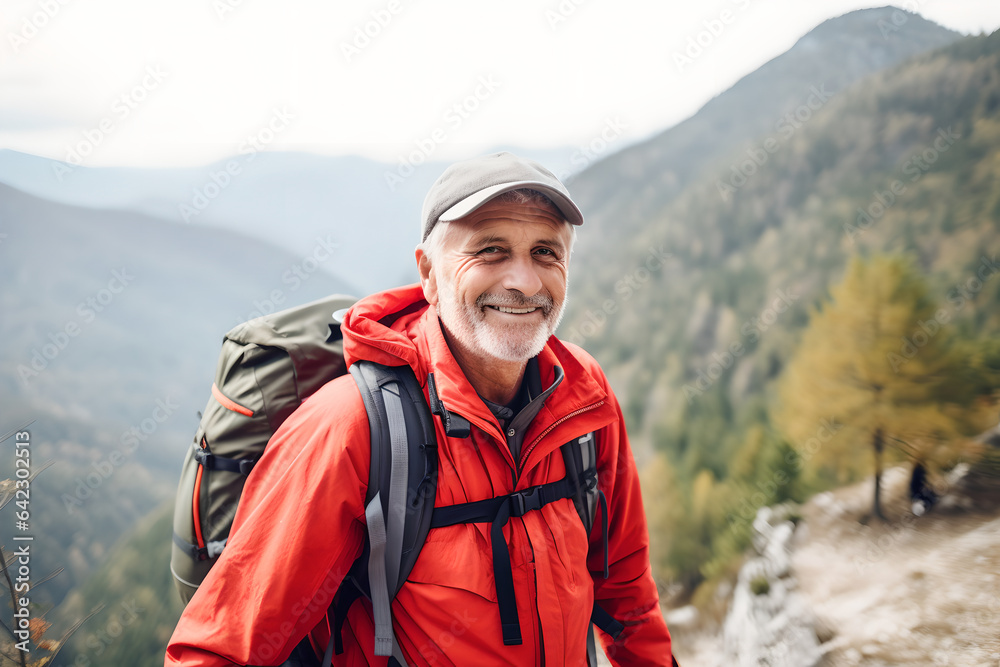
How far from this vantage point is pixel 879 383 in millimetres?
3680

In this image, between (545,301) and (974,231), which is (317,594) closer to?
(545,301)

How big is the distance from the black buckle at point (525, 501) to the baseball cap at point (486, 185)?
81 centimetres

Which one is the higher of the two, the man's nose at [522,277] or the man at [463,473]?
the man's nose at [522,277]

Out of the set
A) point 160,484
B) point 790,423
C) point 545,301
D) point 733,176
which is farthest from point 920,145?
point 160,484

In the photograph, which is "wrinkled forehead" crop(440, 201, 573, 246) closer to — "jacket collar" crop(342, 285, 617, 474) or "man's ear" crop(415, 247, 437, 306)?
"man's ear" crop(415, 247, 437, 306)

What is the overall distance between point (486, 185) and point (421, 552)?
1.02 m

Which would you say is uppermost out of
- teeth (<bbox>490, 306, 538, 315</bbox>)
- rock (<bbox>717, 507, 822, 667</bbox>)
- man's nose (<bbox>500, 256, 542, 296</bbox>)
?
man's nose (<bbox>500, 256, 542, 296</bbox>)

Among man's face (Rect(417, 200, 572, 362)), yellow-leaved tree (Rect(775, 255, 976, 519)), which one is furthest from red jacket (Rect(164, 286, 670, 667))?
yellow-leaved tree (Rect(775, 255, 976, 519))

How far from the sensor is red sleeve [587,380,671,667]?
179 cm

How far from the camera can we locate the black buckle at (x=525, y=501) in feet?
4.70

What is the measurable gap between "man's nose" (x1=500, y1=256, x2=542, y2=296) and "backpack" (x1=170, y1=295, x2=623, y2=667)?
361mm

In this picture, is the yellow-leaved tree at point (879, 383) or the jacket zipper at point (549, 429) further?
the yellow-leaved tree at point (879, 383)

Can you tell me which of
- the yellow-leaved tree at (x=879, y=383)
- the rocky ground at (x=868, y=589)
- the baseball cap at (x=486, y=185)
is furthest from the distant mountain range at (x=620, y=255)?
the baseball cap at (x=486, y=185)

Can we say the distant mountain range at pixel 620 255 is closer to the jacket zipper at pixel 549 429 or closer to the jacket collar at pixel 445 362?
the jacket collar at pixel 445 362
